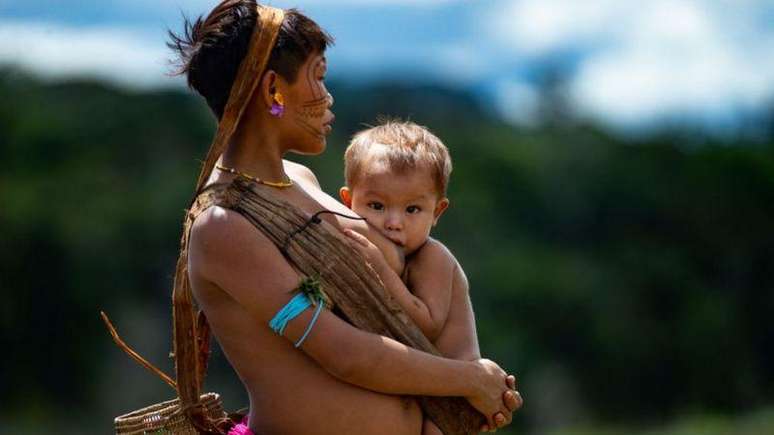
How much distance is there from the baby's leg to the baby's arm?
0.25 metres

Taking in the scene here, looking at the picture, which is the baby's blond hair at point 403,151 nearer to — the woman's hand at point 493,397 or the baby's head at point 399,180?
the baby's head at point 399,180

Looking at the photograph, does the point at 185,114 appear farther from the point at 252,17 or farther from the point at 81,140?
the point at 252,17

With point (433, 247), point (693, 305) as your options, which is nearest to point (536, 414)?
point (693, 305)

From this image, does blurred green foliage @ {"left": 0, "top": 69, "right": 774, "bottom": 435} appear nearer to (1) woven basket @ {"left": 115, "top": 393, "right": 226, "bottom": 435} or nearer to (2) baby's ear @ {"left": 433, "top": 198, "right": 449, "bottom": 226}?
(2) baby's ear @ {"left": 433, "top": 198, "right": 449, "bottom": 226}

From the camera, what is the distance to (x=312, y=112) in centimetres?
384

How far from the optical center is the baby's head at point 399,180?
3852mm

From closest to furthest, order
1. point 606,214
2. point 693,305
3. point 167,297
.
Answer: point 167,297
point 693,305
point 606,214

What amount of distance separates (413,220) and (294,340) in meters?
0.56

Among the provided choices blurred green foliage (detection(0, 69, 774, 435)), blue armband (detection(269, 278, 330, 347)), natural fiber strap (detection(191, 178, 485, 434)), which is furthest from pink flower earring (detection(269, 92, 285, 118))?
blurred green foliage (detection(0, 69, 774, 435))

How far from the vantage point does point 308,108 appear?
12.6 feet

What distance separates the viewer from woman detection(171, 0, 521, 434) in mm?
3568

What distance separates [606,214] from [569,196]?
34.0 inches

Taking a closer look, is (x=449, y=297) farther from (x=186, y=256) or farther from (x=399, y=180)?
(x=186, y=256)

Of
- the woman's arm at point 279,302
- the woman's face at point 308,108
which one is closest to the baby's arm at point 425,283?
the woman's arm at point 279,302
